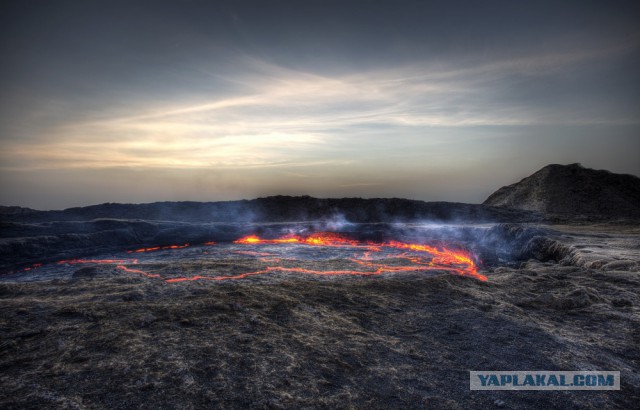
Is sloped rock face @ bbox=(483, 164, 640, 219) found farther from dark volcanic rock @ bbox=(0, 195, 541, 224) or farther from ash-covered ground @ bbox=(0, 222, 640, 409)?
ash-covered ground @ bbox=(0, 222, 640, 409)

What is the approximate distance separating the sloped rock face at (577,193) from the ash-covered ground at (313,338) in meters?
28.1

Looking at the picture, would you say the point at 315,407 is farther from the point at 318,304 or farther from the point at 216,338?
the point at 318,304

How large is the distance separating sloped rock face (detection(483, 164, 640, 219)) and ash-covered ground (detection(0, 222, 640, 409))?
92.1 ft

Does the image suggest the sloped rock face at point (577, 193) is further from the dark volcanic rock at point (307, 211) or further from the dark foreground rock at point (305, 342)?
the dark foreground rock at point (305, 342)

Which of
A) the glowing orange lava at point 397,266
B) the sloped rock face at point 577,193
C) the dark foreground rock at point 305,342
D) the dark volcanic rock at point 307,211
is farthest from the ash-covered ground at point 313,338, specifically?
the sloped rock face at point 577,193

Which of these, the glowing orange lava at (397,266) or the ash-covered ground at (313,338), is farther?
the glowing orange lava at (397,266)

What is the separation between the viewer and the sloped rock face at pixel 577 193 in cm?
3075

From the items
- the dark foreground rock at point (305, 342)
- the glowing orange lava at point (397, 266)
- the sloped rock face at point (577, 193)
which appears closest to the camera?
the dark foreground rock at point (305, 342)

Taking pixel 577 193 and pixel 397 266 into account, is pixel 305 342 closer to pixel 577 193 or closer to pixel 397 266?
pixel 397 266

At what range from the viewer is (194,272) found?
900 centimetres

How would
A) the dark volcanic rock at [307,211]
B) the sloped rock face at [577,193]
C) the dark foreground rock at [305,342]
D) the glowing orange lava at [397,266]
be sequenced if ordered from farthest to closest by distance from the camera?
the sloped rock face at [577,193] < the dark volcanic rock at [307,211] < the glowing orange lava at [397,266] < the dark foreground rock at [305,342]

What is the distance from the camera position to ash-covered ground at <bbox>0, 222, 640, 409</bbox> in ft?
11.3

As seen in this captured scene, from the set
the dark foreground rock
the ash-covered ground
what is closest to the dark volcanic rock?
the ash-covered ground

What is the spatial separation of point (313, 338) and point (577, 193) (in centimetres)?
3894
